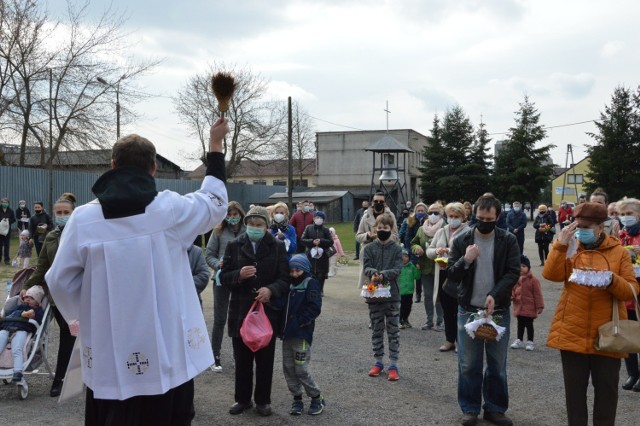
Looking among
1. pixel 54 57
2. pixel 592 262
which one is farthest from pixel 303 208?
pixel 54 57

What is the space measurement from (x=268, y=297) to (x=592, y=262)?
9.17 feet

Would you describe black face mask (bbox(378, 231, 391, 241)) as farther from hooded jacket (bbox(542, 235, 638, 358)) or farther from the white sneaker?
hooded jacket (bbox(542, 235, 638, 358))

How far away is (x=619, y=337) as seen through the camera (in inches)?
181

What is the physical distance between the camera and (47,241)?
630cm

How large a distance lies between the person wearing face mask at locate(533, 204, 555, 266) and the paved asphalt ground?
32.0 feet

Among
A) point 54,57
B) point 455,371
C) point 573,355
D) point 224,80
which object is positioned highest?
point 54,57

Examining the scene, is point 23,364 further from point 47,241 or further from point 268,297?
point 268,297

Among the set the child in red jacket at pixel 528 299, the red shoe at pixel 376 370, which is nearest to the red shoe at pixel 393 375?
the red shoe at pixel 376 370

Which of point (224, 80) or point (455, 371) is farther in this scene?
point (455, 371)

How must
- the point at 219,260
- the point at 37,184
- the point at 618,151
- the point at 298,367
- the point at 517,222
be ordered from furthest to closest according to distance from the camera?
1. the point at 618,151
2. the point at 37,184
3. the point at 517,222
4. the point at 219,260
5. the point at 298,367

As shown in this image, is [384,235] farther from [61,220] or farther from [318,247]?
[318,247]

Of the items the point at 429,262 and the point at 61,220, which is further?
the point at 429,262

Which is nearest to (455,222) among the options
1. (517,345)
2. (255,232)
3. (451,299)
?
(451,299)

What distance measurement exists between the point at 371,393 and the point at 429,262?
383cm
